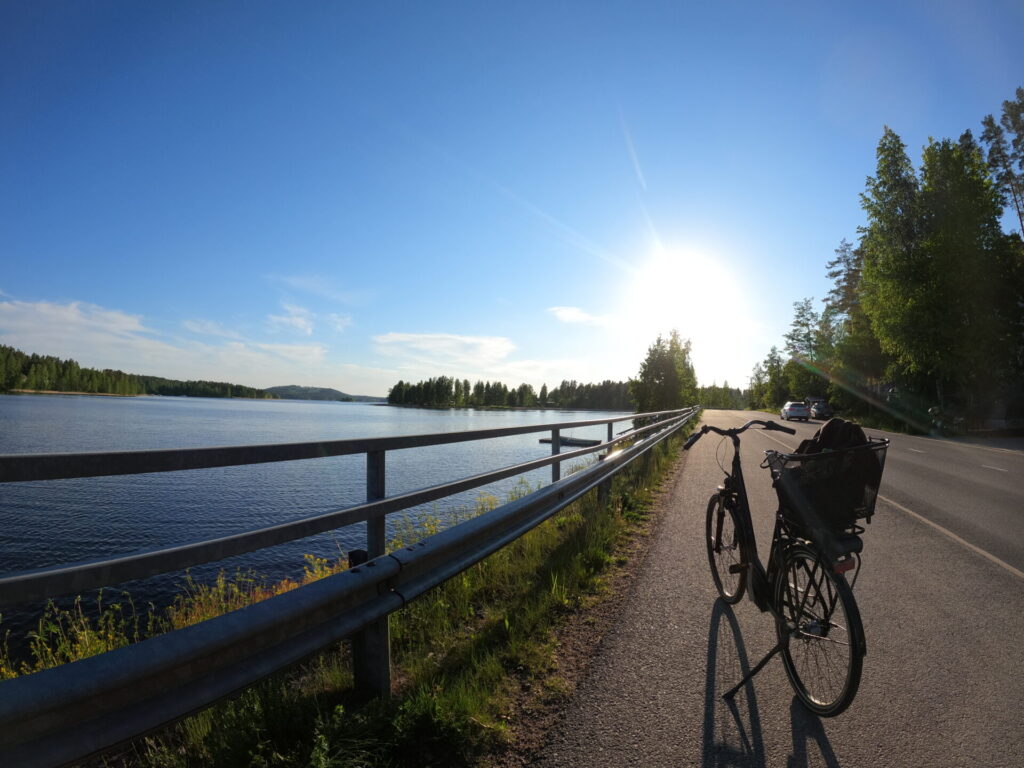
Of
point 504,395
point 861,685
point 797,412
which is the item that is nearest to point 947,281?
point 797,412

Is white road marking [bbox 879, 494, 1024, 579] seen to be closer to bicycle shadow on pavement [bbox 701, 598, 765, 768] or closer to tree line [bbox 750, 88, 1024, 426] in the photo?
bicycle shadow on pavement [bbox 701, 598, 765, 768]

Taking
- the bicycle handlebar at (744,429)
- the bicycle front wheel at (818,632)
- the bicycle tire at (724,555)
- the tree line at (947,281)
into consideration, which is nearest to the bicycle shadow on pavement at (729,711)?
the bicycle front wheel at (818,632)

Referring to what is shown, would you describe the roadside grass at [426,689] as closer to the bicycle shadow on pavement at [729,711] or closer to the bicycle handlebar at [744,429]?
the bicycle shadow on pavement at [729,711]

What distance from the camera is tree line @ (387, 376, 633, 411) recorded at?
15525 cm

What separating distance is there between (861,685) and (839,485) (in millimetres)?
1409

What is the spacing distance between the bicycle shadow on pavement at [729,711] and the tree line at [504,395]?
14508 centimetres

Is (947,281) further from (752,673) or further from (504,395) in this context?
(504,395)

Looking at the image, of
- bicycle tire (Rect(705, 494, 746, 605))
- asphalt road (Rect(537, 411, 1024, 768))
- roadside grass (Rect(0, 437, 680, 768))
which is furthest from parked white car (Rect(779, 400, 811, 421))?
bicycle tire (Rect(705, 494, 746, 605))

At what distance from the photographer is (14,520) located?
1214cm

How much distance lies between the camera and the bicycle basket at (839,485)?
296 centimetres

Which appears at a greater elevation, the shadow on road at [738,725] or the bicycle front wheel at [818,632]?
the bicycle front wheel at [818,632]

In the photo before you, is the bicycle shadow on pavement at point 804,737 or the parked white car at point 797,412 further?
the parked white car at point 797,412

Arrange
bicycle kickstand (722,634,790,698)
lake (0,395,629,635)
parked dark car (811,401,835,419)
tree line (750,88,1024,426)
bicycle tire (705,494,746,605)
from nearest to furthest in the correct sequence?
bicycle kickstand (722,634,790,698) < bicycle tire (705,494,746,605) < lake (0,395,629,635) < tree line (750,88,1024,426) < parked dark car (811,401,835,419)

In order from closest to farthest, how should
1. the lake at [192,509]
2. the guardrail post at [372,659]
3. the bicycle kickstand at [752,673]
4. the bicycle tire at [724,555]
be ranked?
the guardrail post at [372,659]
the bicycle kickstand at [752,673]
the bicycle tire at [724,555]
the lake at [192,509]
